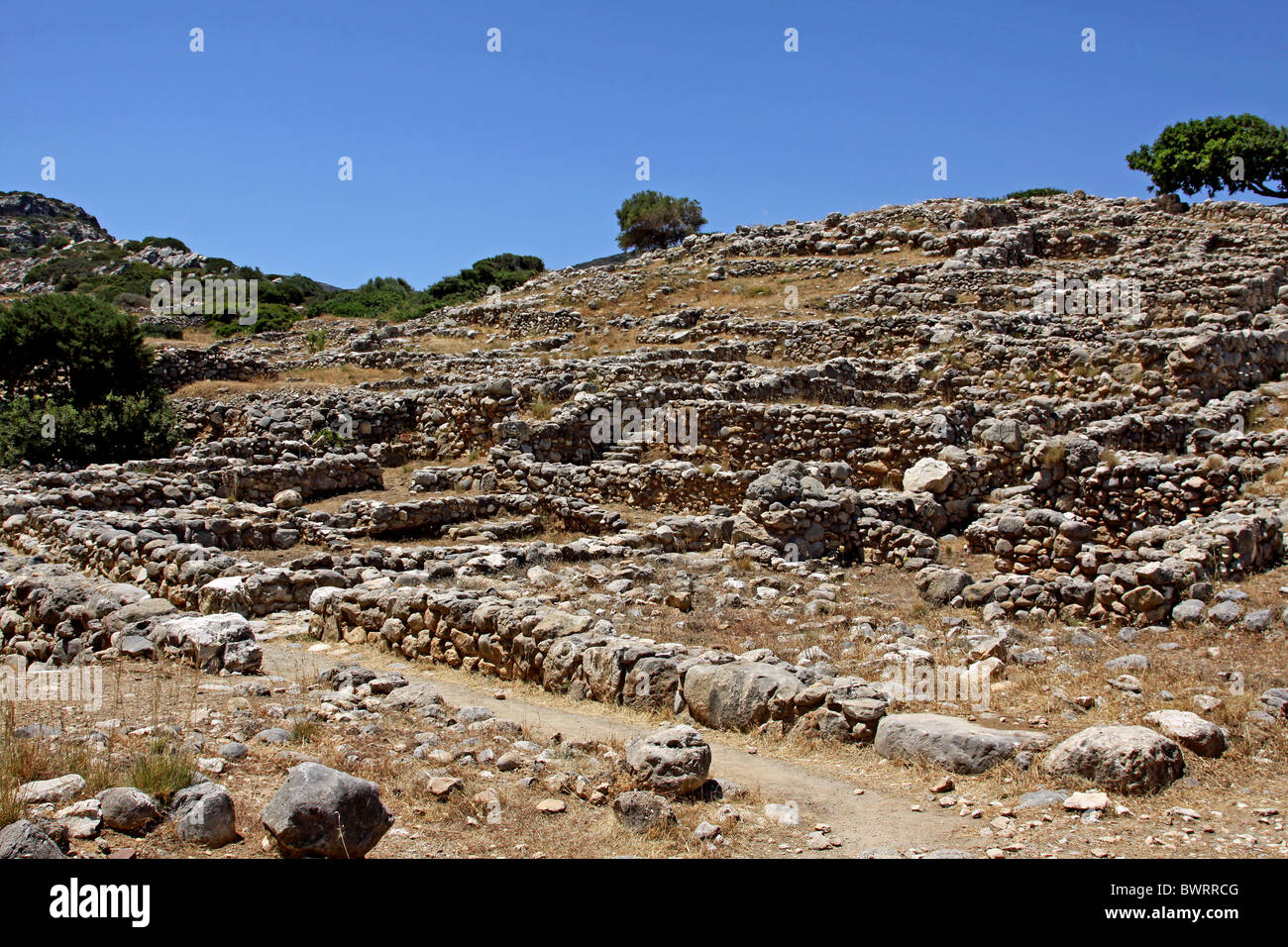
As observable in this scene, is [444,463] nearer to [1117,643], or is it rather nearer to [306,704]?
[306,704]

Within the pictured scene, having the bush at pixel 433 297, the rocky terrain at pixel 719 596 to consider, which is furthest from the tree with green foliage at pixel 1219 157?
the bush at pixel 433 297

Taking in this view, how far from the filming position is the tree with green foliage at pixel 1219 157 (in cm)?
4022

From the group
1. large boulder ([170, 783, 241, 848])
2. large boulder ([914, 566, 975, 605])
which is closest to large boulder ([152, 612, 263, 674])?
large boulder ([170, 783, 241, 848])

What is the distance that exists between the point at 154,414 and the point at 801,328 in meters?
17.3

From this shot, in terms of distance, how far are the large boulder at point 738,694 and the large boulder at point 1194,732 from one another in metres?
2.38

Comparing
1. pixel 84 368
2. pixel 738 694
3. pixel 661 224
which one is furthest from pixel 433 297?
pixel 738 694

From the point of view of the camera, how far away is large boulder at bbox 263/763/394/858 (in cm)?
384

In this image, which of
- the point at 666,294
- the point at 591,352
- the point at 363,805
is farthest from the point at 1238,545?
the point at 666,294

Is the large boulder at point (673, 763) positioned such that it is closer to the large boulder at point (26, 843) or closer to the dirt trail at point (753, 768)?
the dirt trail at point (753, 768)

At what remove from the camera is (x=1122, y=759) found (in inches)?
189

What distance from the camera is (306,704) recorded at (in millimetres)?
6523

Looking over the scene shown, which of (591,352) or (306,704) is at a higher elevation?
(591,352)

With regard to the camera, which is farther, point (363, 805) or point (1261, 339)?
point (1261, 339)

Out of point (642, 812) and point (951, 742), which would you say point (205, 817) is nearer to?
point (642, 812)
